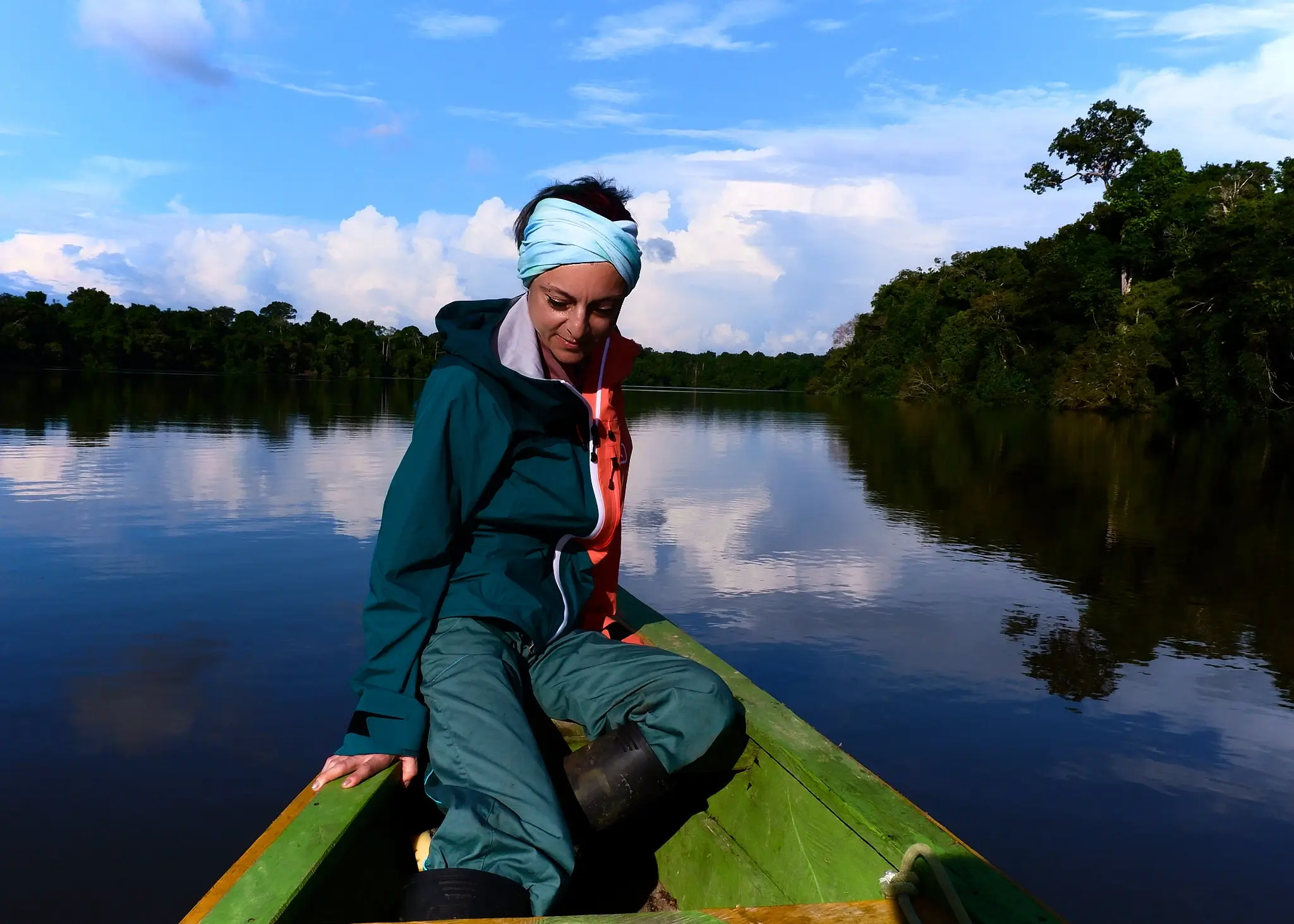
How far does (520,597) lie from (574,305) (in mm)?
773

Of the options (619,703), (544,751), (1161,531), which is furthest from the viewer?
(1161,531)

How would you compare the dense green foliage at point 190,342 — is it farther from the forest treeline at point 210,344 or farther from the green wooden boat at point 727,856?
the green wooden boat at point 727,856

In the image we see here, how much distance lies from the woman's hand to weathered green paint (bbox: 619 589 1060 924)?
85 centimetres

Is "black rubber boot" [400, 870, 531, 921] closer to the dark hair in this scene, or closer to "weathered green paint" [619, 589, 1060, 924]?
"weathered green paint" [619, 589, 1060, 924]

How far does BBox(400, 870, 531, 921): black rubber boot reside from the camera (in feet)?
5.39

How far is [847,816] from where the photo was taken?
193 centimetres

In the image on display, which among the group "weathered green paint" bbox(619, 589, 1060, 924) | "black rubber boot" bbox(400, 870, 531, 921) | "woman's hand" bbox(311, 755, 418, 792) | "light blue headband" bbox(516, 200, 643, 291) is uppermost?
"light blue headband" bbox(516, 200, 643, 291)

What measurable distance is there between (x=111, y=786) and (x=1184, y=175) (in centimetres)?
4154

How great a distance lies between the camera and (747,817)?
2318mm

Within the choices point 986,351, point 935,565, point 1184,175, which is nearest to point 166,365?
point 986,351

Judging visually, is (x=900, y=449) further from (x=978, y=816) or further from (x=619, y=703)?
(x=619, y=703)

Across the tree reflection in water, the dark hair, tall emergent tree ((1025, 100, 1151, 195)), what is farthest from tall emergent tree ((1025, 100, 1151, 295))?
the dark hair

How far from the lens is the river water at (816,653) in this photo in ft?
10.7

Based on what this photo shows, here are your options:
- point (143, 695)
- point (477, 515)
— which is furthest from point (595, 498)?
point (143, 695)
